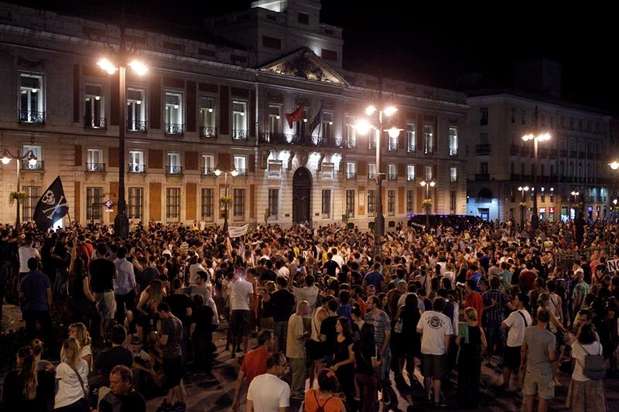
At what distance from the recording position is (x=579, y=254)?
71.8 feet

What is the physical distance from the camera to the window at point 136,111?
Answer: 44.8m

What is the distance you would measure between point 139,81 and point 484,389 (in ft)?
120

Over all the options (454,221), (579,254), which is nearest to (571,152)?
(454,221)

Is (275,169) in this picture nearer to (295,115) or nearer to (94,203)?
(295,115)

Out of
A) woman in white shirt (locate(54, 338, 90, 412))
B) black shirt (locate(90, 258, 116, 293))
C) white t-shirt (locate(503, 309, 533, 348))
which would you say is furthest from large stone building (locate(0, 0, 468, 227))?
woman in white shirt (locate(54, 338, 90, 412))

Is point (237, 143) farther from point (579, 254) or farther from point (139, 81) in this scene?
point (579, 254)

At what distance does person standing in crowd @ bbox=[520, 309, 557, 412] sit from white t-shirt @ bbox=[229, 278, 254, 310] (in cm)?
579

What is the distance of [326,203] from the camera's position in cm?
5803

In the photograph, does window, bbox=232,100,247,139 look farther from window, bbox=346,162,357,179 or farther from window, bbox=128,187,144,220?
window, bbox=346,162,357,179

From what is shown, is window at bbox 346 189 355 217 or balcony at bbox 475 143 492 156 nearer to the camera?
window at bbox 346 189 355 217

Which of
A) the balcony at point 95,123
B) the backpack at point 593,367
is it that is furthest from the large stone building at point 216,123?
the backpack at point 593,367

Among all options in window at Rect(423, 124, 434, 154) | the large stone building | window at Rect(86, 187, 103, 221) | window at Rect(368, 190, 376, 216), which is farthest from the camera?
window at Rect(423, 124, 434, 154)

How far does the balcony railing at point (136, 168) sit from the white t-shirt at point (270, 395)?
38426 millimetres

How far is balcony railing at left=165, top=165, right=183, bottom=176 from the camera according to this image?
46.8m
